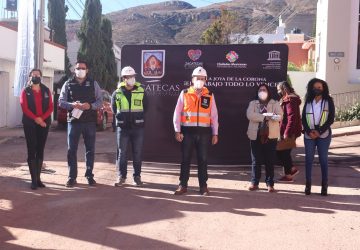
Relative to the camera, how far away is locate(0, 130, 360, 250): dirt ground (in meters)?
6.20

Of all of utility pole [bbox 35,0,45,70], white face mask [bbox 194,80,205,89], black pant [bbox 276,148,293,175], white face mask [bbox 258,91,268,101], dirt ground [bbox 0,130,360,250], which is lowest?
dirt ground [bbox 0,130,360,250]

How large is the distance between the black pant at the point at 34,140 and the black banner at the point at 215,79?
93.0 inches

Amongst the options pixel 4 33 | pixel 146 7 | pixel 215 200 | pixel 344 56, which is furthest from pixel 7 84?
pixel 146 7

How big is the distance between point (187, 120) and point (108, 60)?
33500mm

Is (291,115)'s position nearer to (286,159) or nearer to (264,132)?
(286,159)

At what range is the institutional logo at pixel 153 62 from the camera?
10719mm

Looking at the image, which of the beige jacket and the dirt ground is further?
the beige jacket

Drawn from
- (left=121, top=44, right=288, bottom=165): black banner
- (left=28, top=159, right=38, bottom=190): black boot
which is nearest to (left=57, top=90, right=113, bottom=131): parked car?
(left=121, top=44, right=288, bottom=165): black banner

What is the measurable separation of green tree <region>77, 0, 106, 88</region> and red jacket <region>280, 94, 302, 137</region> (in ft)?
101

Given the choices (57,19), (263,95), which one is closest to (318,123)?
(263,95)

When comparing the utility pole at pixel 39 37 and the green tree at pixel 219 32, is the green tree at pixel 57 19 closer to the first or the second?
the green tree at pixel 219 32

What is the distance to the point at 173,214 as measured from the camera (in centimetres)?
739

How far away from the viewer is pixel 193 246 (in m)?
6.01

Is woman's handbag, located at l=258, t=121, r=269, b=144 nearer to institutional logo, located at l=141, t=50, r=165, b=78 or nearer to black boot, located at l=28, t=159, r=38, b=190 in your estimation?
institutional logo, located at l=141, t=50, r=165, b=78
